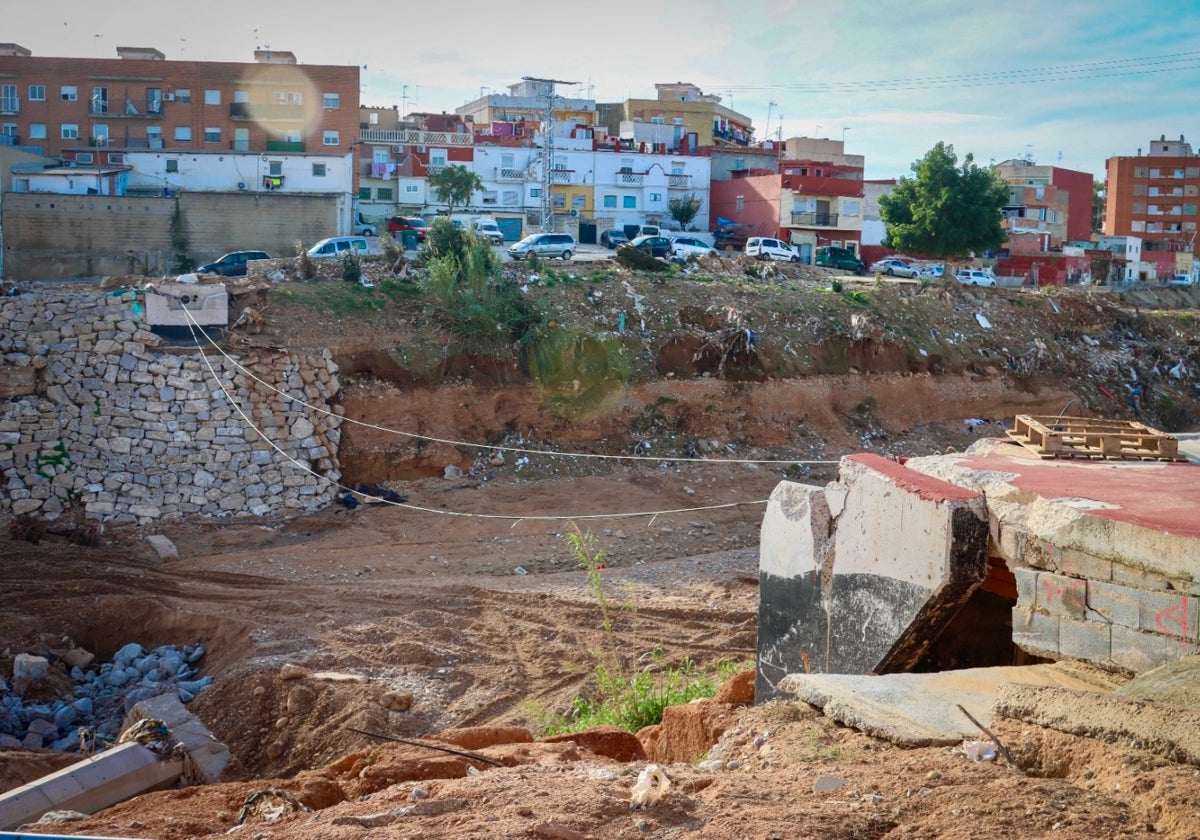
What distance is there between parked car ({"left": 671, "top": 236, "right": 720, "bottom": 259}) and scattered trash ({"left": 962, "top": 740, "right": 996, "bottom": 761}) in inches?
1266

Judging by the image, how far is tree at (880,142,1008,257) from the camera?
129ft

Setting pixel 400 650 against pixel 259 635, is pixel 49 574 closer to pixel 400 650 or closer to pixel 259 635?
pixel 259 635

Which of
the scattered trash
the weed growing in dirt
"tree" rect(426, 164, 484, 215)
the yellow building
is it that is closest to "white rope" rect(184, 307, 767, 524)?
the weed growing in dirt

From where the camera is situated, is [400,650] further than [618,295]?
No

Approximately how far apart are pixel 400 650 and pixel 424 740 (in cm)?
559

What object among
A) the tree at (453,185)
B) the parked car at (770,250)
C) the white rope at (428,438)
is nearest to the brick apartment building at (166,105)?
the tree at (453,185)

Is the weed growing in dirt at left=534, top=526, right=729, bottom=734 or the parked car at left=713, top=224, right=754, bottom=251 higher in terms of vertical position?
the parked car at left=713, top=224, right=754, bottom=251

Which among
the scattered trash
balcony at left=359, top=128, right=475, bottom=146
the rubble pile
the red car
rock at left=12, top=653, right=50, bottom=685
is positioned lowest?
the rubble pile

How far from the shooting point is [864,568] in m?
7.78

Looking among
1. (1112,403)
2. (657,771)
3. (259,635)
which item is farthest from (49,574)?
(1112,403)

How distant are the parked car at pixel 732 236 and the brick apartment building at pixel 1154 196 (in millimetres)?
33661

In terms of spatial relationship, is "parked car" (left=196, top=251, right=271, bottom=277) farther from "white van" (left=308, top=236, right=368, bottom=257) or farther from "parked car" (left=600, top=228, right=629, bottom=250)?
"parked car" (left=600, top=228, right=629, bottom=250)

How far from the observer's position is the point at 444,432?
21.0 m

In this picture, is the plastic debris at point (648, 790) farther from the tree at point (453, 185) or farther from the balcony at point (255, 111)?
the balcony at point (255, 111)
